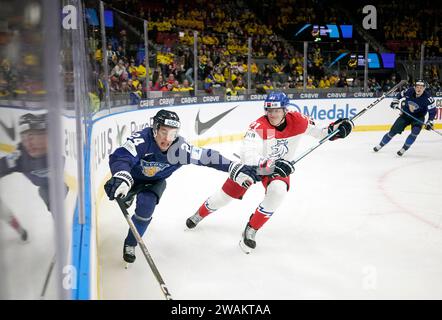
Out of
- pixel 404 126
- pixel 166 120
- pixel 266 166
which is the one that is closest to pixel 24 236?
pixel 166 120

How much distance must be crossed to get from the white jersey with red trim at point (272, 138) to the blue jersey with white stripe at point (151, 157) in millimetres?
337

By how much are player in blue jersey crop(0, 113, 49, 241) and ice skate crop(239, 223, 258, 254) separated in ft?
7.57

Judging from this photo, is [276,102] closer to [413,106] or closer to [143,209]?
[143,209]

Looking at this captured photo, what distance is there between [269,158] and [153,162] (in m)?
0.89

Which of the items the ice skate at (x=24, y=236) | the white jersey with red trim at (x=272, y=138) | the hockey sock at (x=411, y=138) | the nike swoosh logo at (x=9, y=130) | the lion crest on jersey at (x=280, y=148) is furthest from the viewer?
the hockey sock at (x=411, y=138)

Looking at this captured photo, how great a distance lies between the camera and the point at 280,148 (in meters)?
3.54

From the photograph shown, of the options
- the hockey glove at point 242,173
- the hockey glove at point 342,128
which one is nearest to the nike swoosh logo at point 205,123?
the hockey glove at point 342,128

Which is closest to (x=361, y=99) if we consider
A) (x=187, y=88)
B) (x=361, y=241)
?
(x=187, y=88)

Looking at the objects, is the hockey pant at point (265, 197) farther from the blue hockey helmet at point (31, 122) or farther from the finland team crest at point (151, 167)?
the blue hockey helmet at point (31, 122)

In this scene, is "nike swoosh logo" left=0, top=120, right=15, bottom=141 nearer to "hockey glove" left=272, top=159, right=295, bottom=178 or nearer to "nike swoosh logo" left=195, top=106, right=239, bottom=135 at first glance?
"hockey glove" left=272, top=159, right=295, bottom=178

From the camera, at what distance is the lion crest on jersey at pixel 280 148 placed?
351 centimetres

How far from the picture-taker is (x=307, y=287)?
2.47 metres
